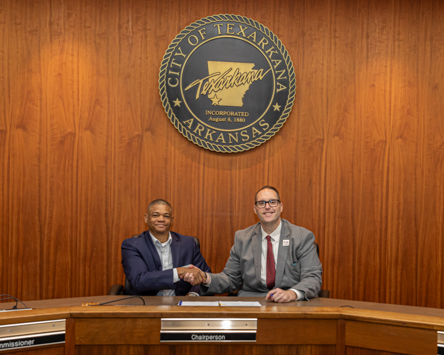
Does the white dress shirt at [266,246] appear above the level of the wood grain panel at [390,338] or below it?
above

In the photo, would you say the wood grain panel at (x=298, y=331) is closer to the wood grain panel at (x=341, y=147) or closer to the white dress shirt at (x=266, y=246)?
the white dress shirt at (x=266, y=246)

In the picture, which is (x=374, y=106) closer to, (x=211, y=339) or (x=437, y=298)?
(x=437, y=298)

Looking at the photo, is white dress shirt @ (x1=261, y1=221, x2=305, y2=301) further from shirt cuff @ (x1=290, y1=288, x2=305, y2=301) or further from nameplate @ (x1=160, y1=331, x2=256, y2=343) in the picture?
nameplate @ (x1=160, y1=331, x2=256, y2=343)

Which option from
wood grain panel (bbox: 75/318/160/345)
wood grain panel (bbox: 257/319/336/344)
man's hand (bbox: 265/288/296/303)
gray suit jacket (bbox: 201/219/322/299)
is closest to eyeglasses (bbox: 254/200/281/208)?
gray suit jacket (bbox: 201/219/322/299)

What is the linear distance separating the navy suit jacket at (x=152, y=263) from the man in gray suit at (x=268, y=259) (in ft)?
0.67

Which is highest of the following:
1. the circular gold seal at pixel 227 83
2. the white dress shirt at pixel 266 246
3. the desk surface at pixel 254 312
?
the circular gold seal at pixel 227 83

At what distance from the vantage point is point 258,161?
334 cm

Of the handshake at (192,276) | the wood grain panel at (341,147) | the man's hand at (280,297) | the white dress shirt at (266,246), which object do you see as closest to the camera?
the man's hand at (280,297)

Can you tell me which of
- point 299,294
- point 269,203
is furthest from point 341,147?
point 299,294

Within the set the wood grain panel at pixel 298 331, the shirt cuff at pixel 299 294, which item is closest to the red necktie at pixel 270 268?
the shirt cuff at pixel 299 294

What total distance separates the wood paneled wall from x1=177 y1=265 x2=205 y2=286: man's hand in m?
0.83

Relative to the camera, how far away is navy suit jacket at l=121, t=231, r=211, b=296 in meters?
2.46

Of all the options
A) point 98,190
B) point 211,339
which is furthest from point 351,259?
point 98,190

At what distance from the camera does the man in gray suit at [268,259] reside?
8.25 feet
